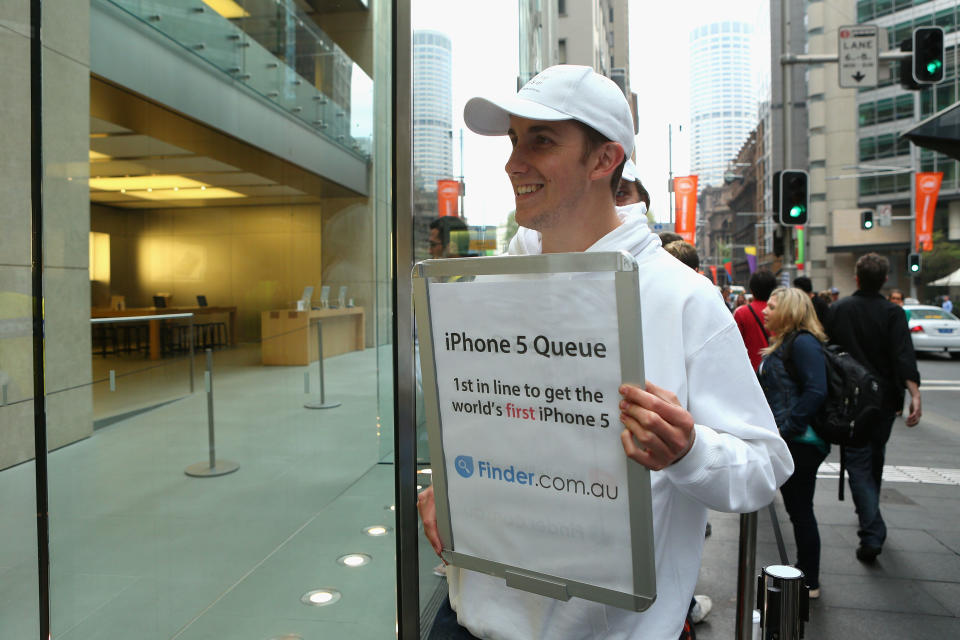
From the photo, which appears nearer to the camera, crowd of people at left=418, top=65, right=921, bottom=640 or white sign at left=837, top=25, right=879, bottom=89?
crowd of people at left=418, top=65, right=921, bottom=640

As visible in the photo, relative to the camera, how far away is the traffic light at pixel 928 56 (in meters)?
8.98

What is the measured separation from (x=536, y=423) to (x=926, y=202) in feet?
103

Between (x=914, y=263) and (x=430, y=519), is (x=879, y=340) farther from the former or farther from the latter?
(x=914, y=263)

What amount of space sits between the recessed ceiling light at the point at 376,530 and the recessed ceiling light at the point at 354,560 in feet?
0.53

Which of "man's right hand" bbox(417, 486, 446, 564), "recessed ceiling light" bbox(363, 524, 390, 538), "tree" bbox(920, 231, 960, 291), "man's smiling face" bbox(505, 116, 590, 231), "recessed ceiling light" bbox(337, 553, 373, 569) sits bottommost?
"recessed ceiling light" bbox(337, 553, 373, 569)

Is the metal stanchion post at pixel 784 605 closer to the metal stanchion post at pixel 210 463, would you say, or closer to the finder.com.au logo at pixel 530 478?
the finder.com.au logo at pixel 530 478

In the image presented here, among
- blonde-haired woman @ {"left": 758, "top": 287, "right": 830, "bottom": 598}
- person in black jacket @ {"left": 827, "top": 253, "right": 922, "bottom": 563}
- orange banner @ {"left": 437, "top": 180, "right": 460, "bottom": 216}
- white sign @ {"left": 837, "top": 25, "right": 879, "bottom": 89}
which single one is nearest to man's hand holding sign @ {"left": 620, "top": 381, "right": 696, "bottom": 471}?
orange banner @ {"left": 437, "top": 180, "right": 460, "bottom": 216}

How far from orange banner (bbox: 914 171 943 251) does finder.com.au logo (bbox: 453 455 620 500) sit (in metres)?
30.6

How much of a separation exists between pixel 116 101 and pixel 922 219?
29443 millimetres

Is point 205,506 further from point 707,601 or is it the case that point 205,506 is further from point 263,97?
point 263,97

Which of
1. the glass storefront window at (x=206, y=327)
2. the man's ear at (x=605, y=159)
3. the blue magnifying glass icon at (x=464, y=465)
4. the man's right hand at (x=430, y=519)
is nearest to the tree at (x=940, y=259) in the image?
the glass storefront window at (x=206, y=327)

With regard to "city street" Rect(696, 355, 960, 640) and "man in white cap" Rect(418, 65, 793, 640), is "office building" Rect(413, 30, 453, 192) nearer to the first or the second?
"man in white cap" Rect(418, 65, 793, 640)

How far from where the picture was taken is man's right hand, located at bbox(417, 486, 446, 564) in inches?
50.1

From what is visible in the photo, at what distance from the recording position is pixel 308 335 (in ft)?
19.5
